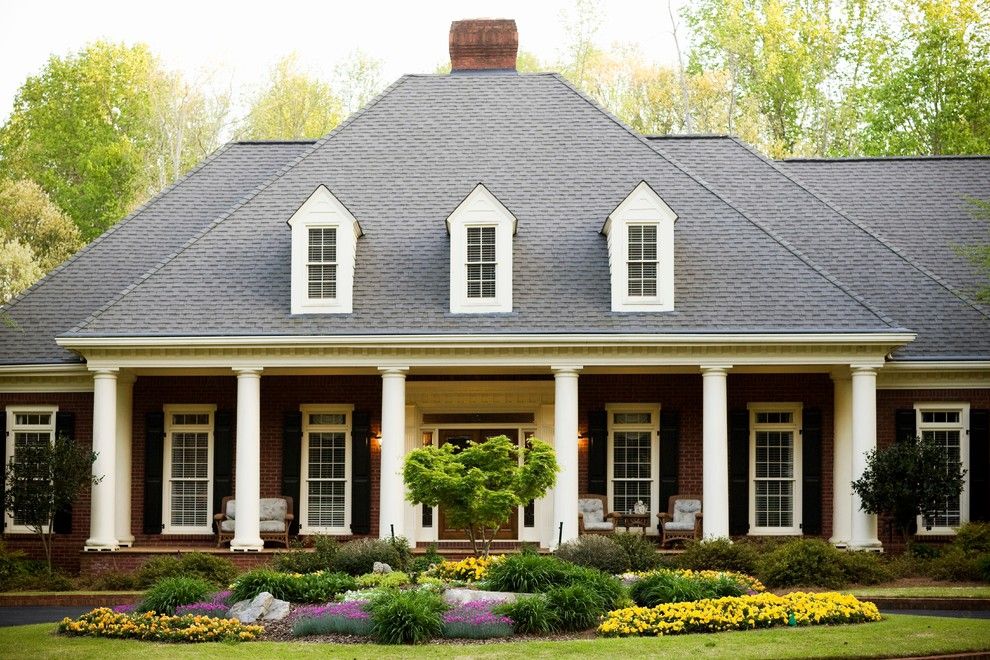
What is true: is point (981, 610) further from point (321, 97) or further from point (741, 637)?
point (321, 97)

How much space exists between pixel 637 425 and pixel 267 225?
7.81 metres

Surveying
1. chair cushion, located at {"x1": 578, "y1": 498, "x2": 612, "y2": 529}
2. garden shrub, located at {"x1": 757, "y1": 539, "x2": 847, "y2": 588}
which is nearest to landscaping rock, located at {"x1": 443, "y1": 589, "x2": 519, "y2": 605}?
garden shrub, located at {"x1": 757, "y1": 539, "x2": 847, "y2": 588}

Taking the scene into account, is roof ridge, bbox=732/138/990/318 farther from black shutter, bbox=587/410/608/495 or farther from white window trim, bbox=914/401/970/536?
black shutter, bbox=587/410/608/495

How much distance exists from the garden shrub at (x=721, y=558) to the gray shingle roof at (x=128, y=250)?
11.7 m

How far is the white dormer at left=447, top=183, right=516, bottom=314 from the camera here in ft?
87.4

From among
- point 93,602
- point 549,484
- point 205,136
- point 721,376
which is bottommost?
point 93,602

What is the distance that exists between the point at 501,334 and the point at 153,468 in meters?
7.39

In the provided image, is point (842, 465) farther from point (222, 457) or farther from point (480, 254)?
point (222, 457)

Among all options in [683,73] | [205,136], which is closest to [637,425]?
[683,73]

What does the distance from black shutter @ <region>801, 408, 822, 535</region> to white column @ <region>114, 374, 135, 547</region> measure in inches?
483

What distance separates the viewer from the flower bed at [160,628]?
1786 centimetres

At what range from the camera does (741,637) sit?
56.7 ft

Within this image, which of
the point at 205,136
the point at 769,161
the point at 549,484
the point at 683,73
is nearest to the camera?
the point at 549,484

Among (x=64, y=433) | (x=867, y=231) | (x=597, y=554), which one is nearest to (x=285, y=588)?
(x=597, y=554)
